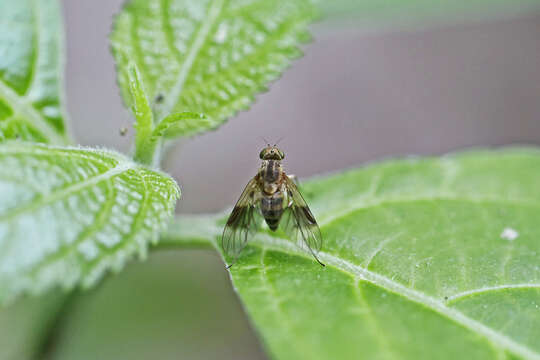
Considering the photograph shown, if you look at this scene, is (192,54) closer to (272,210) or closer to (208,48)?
(208,48)

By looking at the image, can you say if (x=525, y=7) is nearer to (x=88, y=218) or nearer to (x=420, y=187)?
(x=420, y=187)

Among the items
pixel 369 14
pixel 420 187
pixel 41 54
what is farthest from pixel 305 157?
pixel 41 54

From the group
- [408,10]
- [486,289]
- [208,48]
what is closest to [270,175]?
[208,48]

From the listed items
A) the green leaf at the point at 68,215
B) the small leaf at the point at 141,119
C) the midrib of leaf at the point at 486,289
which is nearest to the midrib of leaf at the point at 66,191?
the green leaf at the point at 68,215

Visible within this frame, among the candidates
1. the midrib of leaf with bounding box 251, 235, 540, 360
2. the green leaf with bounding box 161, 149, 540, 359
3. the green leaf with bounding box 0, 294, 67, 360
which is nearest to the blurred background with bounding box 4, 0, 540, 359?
the green leaf with bounding box 161, 149, 540, 359

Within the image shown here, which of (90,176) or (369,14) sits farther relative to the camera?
(369,14)

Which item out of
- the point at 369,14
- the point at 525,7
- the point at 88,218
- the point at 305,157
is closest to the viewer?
the point at 88,218
